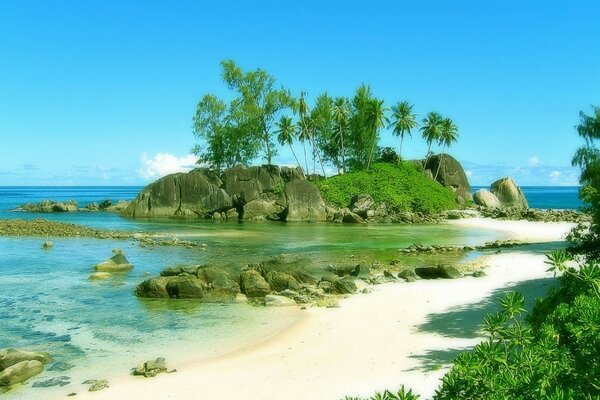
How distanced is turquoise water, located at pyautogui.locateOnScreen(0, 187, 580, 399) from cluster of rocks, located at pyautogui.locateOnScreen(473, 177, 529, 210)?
33437mm

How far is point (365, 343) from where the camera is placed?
15.3 metres

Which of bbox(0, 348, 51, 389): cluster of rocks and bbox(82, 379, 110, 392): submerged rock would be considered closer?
bbox(82, 379, 110, 392): submerged rock

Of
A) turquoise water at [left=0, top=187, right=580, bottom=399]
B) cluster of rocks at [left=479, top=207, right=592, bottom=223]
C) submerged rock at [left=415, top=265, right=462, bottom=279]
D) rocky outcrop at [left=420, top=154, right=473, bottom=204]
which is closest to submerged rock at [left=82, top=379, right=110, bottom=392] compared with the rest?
turquoise water at [left=0, top=187, right=580, bottom=399]

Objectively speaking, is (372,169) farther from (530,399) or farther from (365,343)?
(530,399)

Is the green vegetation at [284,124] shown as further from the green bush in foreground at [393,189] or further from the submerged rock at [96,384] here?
the submerged rock at [96,384]

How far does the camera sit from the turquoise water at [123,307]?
621 inches

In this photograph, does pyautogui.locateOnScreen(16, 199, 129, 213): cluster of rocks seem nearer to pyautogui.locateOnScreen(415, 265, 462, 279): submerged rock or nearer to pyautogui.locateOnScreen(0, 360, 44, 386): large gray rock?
pyautogui.locateOnScreen(415, 265, 462, 279): submerged rock

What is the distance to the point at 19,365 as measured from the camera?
1361 centimetres

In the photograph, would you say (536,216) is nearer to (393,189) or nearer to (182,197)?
(393,189)

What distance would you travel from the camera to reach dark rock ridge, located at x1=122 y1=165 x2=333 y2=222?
235ft

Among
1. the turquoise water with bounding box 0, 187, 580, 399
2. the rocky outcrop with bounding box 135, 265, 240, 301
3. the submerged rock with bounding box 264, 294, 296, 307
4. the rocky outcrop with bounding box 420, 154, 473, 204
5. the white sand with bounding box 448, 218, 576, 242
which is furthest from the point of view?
the rocky outcrop with bounding box 420, 154, 473, 204

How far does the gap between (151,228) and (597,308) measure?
178 feet

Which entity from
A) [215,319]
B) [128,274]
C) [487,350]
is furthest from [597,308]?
[128,274]

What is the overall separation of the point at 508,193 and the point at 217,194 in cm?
4142
